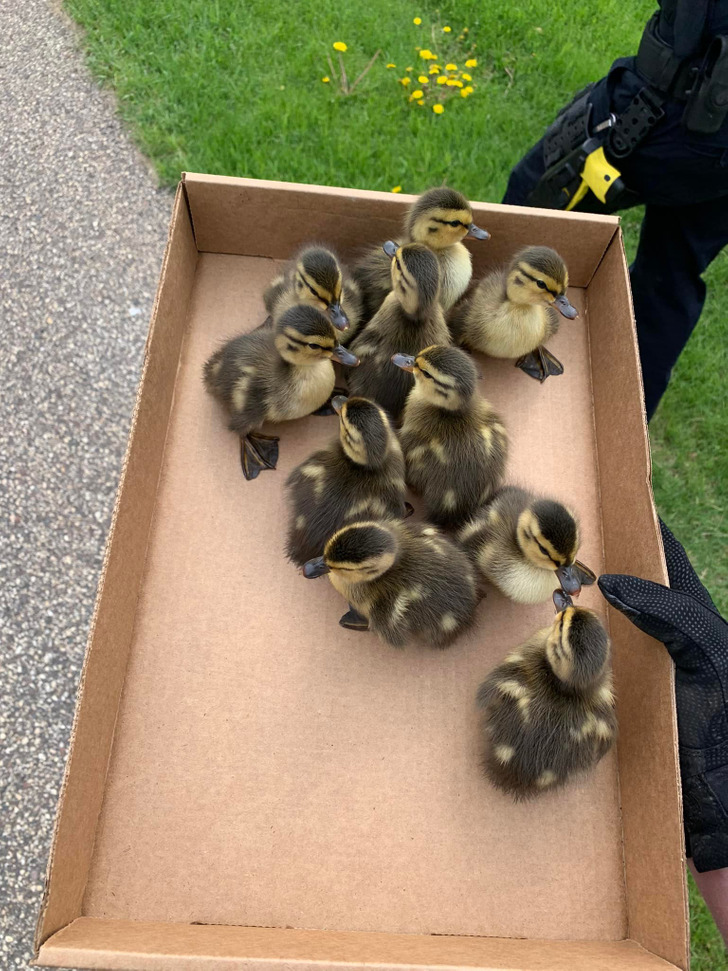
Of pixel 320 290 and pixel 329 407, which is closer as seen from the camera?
pixel 320 290

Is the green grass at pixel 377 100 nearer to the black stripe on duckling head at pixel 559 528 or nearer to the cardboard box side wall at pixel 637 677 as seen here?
the cardboard box side wall at pixel 637 677

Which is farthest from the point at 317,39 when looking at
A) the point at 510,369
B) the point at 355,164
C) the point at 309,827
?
the point at 309,827

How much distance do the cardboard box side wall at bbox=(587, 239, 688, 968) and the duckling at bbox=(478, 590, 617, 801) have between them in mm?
68

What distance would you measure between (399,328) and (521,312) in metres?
0.28

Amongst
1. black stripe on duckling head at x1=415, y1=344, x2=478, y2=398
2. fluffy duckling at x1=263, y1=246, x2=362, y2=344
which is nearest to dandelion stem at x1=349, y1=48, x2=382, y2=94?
fluffy duckling at x1=263, y1=246, x2=362, y2=344

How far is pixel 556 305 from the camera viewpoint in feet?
5.33

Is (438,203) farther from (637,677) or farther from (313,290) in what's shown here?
(637,677)

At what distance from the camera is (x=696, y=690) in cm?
129

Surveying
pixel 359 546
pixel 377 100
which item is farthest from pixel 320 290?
pixel 377 100

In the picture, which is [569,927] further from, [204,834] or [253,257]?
[253,257]

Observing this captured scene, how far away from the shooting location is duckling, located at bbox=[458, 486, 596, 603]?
4.25 feet

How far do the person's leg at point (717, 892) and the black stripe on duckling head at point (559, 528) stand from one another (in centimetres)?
62

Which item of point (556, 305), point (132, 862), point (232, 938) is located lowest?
point (132, 862)

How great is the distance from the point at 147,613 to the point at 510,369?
0.94 metres
